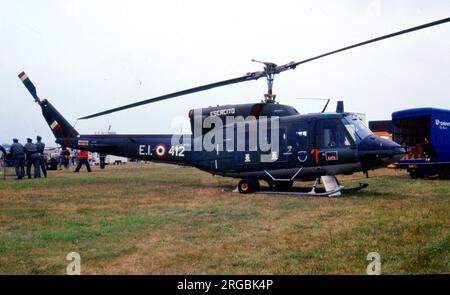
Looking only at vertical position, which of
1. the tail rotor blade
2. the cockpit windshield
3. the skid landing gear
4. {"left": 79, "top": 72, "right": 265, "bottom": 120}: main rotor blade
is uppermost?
the tail rotor blade

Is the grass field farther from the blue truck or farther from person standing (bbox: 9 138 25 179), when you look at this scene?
person standing (bbox: 9 138 25 179)

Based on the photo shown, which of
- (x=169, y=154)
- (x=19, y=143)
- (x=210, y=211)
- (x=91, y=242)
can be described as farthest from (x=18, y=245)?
(x=19, y=143)

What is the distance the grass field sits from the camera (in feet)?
16.4

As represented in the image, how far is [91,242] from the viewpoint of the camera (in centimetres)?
636

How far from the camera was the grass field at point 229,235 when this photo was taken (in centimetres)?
501

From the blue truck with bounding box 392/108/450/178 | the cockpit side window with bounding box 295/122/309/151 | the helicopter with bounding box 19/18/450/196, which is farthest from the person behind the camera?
the blue truck with bounding box 392/108/450/178

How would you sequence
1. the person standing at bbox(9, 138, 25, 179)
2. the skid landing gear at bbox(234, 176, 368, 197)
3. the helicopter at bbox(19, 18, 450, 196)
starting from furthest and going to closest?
the person standing at bbox(9, 138, 25, 179) → the skid landing gear at bbox(234, 176, 368, 197) → the helicopter at bbox(19, 18, 450, 196)

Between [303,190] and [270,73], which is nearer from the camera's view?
[270,73]

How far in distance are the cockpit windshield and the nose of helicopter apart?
0.18 metres

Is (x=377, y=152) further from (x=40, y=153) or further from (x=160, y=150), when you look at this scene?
(x=40, y=153)

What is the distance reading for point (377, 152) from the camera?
11.0 meters

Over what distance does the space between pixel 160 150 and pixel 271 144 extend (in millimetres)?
4644

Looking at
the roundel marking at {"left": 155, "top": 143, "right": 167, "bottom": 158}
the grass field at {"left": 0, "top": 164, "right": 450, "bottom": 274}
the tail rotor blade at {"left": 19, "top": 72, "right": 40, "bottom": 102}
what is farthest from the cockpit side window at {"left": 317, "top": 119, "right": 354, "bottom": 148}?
the tail rotor blade at {"left": 19, "top": 72, "right": 40, "bottom": 102}

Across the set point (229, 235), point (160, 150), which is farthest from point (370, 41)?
point (160, 150)
